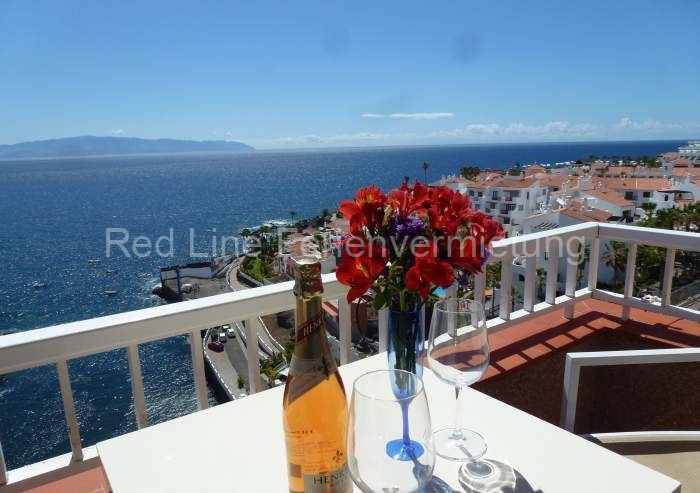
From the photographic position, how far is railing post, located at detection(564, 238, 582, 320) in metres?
Result: 2.75

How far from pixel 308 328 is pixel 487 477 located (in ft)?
1.25

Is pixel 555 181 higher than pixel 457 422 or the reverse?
the reverse

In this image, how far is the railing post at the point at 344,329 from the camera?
171cm

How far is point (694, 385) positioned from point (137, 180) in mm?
99035

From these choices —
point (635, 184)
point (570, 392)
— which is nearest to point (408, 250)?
point (570, 392)

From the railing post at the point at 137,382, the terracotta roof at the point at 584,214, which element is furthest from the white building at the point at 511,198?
the railing post at the point at 137,382

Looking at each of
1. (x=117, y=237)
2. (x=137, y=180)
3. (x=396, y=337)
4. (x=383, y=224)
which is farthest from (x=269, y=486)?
(x=137, y=180)

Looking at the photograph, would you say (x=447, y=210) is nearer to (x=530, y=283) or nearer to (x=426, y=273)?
(x=426, y=273)


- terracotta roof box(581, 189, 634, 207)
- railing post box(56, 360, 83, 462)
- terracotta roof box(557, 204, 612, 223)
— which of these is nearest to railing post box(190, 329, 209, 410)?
railing post box(56, 360, 83, 462)

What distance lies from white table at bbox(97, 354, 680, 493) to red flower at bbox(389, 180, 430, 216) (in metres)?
0.42

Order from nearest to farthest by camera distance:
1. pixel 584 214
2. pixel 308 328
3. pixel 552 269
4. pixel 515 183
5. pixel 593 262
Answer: pixel 308 328, pixel 552 269, pixel 593 262, pixel 584 214, pixel 515 183

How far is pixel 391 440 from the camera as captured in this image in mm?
459

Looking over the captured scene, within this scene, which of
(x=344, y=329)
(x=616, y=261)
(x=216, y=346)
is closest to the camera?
(x=344, y=329)

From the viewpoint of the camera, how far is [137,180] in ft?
292
